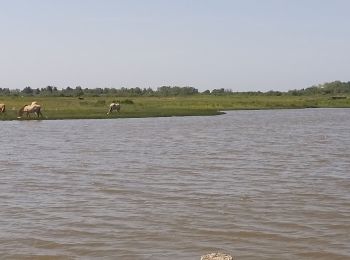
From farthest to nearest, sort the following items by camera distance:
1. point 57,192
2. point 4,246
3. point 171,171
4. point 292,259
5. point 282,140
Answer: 1. point 282,140
2. point 171,171
3. point 57,192
4. point 4,246
5. point 292,259

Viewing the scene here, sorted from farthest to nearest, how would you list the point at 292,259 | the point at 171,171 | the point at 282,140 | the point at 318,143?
the point at 282,140
the point at 318,143
the point at 171,171
the point at 292,259

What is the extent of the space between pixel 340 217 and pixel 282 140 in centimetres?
1794

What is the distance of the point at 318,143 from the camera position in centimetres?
2553

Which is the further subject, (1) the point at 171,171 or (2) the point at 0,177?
(1) the point at 171,171

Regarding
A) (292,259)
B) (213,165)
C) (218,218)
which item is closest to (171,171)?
(213,165)

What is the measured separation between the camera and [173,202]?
11281 mm

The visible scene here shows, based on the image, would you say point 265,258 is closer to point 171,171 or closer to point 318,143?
point 171,171

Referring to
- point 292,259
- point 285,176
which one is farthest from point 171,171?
point 292,259

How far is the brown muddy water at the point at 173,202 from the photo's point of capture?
26.5 feet

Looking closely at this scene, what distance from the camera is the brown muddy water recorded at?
8.07 metres

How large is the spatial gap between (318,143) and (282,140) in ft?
8.05

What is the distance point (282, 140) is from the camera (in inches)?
1089

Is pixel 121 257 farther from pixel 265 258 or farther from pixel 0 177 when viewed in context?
pixel 0 177

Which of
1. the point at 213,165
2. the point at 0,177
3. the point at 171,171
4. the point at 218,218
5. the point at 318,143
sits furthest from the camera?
the point at 318,143
